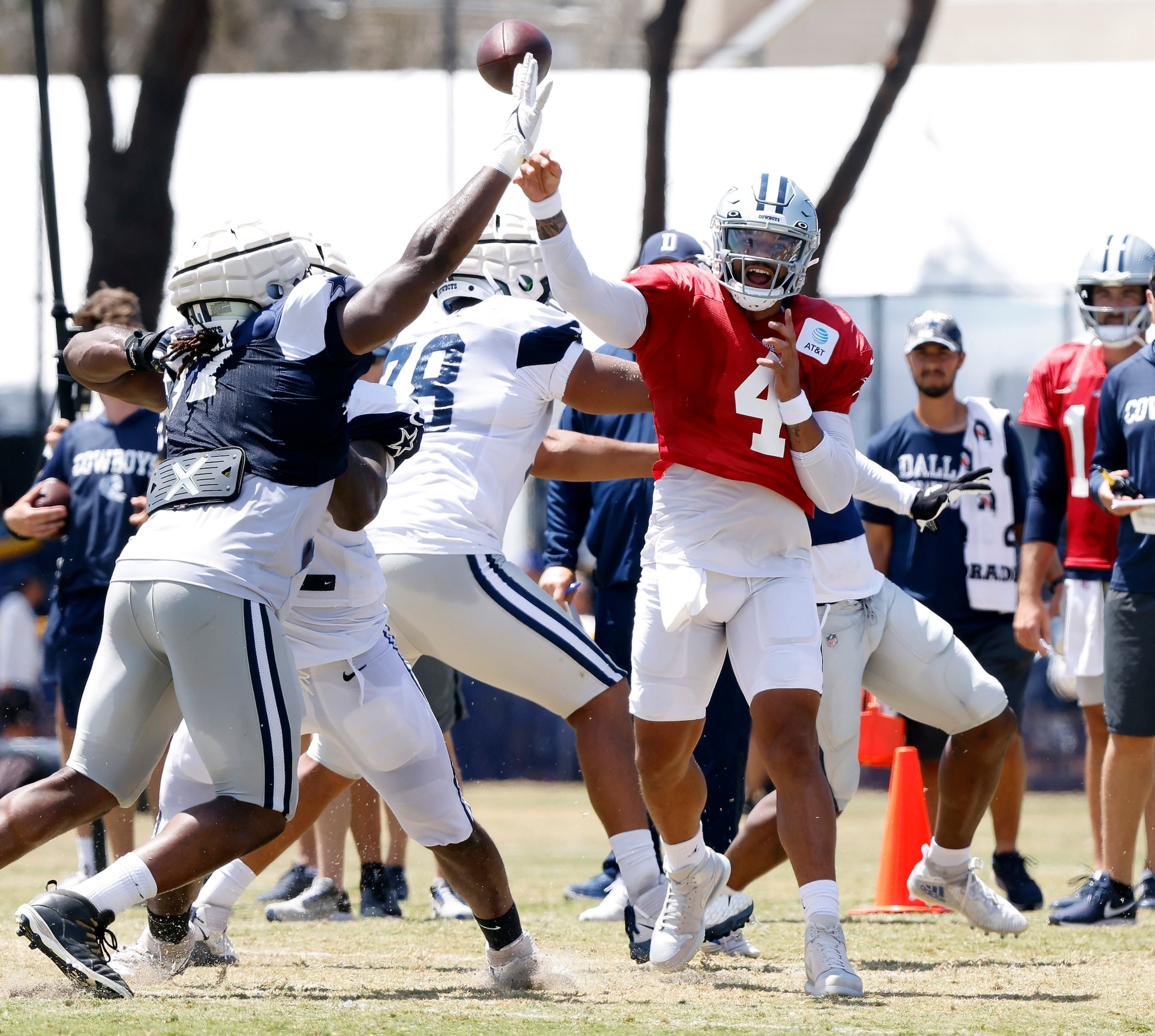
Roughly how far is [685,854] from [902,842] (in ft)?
6.90

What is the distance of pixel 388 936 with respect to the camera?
6062 millimetres

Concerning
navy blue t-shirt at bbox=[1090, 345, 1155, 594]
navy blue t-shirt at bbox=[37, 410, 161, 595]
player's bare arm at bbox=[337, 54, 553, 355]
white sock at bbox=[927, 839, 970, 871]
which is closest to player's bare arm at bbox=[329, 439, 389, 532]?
player's bare arm at bbox=[337, 54, 553, 355]

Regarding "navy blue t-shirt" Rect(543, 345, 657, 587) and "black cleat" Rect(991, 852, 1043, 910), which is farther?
"black cleat" Rect(991, 852, 1043, 910)

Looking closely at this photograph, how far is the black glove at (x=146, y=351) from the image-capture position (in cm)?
466

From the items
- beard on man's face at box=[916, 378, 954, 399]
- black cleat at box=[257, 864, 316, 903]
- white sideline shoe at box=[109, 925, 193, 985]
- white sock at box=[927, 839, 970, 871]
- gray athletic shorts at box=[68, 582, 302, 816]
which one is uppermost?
beard on man's face at box=[916, 378, 954, 399]

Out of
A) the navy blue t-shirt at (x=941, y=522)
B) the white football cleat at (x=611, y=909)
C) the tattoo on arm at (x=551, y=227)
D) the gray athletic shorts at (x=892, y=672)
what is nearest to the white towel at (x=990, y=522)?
the navy blue t-shirt at (x=941, y=522)

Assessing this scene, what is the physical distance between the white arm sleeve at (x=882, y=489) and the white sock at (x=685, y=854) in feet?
4.33

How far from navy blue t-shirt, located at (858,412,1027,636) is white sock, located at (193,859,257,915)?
10.5ft

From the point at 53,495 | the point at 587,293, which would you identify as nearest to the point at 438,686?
the point at 53,495

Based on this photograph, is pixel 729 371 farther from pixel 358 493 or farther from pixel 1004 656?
pixel 1004 656

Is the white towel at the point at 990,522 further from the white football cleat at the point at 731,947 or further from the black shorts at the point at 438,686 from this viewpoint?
the white football cleat at the point at 731,947

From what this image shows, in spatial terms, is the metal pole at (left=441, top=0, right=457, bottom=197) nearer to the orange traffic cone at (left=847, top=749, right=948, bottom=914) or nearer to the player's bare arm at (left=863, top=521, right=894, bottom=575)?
the player's bare arm at (left=863, top=521, right=894, bottom=575)

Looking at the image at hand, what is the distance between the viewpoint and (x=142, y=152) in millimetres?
15328

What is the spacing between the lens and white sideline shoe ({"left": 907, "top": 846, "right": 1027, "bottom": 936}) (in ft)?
19.2
